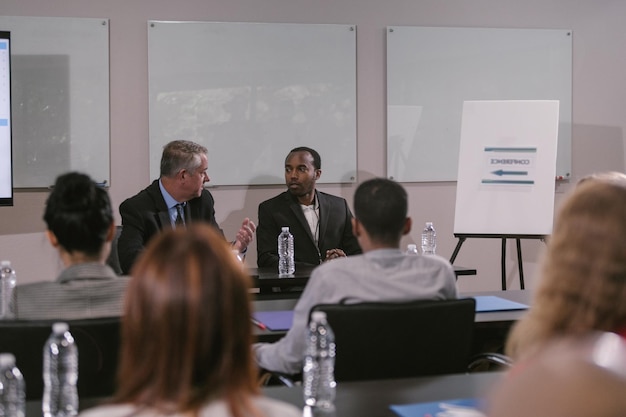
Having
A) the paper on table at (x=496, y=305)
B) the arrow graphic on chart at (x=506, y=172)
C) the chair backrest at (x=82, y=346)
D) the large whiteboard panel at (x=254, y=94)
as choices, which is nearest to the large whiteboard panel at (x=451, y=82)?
the large whiteboard panel at (x=254, y=94)

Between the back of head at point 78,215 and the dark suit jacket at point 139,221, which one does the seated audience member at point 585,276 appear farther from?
the dark suit jacket at point 139,221

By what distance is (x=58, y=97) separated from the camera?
5344 mm

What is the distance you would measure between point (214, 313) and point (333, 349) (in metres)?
1.14

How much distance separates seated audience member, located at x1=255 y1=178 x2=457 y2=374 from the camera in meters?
2.34

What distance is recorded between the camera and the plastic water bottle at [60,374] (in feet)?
5.92

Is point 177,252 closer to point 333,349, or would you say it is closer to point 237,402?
point 237,402

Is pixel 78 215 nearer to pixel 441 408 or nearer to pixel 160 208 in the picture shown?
pixel 441 408

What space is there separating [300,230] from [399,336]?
300 centimetres

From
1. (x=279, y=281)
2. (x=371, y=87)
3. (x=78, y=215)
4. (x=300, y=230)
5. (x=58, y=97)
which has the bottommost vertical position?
(x=279, y=281)

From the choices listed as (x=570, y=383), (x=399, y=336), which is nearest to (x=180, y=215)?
(x=399, y=336)

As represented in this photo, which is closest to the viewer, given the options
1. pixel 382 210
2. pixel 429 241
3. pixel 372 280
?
pixel 372 280

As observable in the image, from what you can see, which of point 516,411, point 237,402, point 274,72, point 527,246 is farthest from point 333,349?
point 527,246

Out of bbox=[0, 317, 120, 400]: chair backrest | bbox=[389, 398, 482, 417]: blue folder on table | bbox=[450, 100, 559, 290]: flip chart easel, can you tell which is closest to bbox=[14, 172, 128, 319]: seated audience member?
bbox=[0, 317, 120, 400]: chair backrest

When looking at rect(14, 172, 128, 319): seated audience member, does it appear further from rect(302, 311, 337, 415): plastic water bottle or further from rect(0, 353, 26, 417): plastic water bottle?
rect(302, 311, 337, 415): plastic water bottle
